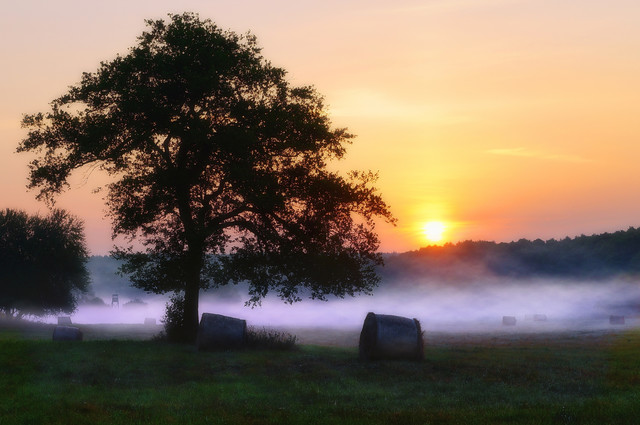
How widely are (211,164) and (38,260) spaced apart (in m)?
41.9

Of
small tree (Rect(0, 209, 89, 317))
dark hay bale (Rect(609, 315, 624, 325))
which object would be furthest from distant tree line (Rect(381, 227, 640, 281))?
small tree (Rect(0, 209, 89, 317))

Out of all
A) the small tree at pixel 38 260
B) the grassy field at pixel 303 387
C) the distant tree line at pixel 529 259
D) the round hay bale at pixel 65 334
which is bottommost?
the grassy field at pixel 303 387

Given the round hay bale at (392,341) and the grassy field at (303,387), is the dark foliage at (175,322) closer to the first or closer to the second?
the grassy field at (303,387)

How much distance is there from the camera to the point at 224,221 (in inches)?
1416

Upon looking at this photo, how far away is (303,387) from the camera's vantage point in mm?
20812

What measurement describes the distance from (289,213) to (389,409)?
18590 millimetres

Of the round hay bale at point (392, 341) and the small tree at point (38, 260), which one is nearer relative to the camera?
the round hay bale at point (392, 341)

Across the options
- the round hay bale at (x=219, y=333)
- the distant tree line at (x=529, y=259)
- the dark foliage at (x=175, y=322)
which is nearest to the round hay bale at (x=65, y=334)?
the dark foliage at (x=175, y=322)

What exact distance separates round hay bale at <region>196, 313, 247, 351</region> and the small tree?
43.9 m

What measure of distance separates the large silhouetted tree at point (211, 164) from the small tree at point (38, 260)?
37.6 m

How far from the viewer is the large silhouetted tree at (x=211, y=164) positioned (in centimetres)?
3353

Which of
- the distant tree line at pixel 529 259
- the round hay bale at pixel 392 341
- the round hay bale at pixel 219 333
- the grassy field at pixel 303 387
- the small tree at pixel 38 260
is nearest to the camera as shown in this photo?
the grassy field at pixel 303 387

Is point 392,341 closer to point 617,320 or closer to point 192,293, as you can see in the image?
point 192,293

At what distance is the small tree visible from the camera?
6881cm
